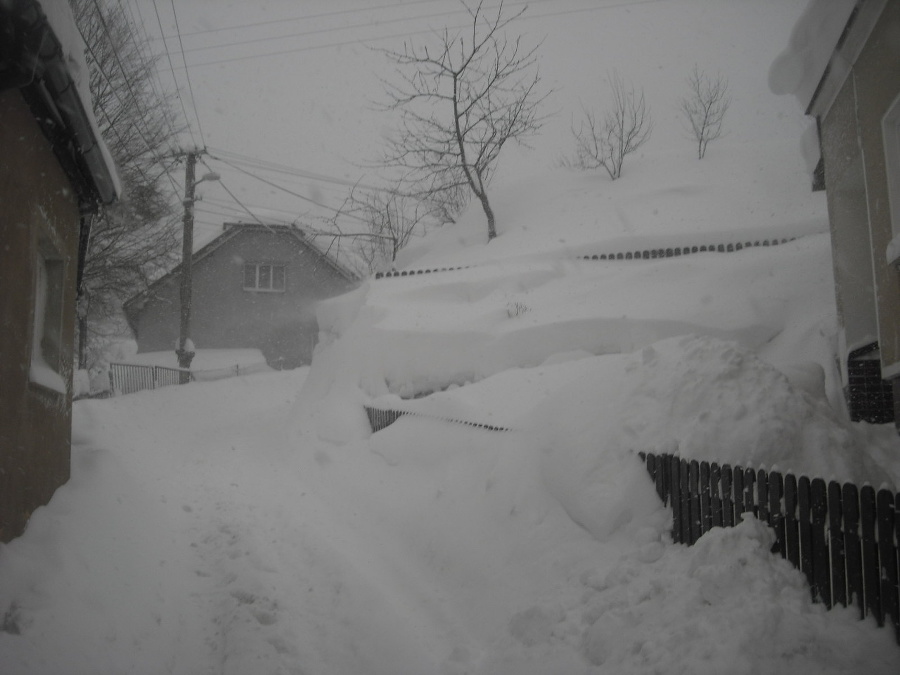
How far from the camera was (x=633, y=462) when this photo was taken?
5.12 meters

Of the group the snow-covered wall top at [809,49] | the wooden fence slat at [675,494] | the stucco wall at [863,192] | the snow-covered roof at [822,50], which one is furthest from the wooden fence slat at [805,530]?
the snow-covered wall top at [809,49]

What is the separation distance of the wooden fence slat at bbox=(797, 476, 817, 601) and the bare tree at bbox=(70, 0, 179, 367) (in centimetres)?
1239

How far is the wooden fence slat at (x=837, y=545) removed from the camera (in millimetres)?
3316

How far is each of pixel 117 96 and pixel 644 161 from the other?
67.3ft

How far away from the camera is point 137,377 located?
65.9 feet

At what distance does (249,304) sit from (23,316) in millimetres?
25423

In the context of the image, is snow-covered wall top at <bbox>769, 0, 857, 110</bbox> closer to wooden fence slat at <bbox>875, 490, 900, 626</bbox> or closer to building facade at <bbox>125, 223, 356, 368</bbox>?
wooden fence slat at <bbox>875, 490, 900, 626</bbox>

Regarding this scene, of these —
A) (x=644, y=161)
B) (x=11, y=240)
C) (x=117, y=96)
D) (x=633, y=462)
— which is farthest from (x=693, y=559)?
(x=644, y=161)

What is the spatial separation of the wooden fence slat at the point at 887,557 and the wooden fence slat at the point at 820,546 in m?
0.31

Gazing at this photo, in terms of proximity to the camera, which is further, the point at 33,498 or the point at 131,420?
the point at 131,420

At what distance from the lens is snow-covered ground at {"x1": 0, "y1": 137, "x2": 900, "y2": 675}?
3.44m

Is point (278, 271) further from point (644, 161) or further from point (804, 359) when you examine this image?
point (804, 359)

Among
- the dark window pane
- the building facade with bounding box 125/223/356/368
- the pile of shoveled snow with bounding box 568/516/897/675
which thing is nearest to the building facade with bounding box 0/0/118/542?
the pile of shoveled snow with bounding box 568/516/897/675

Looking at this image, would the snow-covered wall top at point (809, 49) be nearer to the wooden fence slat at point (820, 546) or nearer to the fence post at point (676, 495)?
the fence post at point (676, 495)
